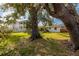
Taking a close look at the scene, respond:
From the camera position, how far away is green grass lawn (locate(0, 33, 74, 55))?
6.96 ft

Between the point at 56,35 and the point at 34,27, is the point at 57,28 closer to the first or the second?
the point at 56,35

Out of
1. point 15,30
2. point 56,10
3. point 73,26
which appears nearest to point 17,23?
point 15,30

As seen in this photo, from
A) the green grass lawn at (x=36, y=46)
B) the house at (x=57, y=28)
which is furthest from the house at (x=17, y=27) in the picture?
the house at (x=57, y=28)

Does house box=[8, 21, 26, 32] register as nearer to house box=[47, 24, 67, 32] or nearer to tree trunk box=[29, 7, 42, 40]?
tree trunk box=[29, 7, 42, 40]

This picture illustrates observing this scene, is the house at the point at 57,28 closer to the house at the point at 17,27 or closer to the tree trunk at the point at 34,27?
the tree trunk at the point at 34,27

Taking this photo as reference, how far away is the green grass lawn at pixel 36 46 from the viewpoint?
2.12 metres

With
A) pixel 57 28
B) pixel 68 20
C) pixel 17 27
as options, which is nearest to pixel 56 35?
pixel 57 28

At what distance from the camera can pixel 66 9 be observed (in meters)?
2.11

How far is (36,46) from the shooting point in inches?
84.2

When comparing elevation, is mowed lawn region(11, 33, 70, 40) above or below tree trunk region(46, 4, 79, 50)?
below

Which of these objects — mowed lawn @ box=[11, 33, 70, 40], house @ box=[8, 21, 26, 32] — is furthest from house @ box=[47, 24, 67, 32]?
house @ box=[8, 21, 26, 32]

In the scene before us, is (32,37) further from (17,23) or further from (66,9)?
(66,9)

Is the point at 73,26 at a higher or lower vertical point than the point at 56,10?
lower

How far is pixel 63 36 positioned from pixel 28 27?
1.13ft
